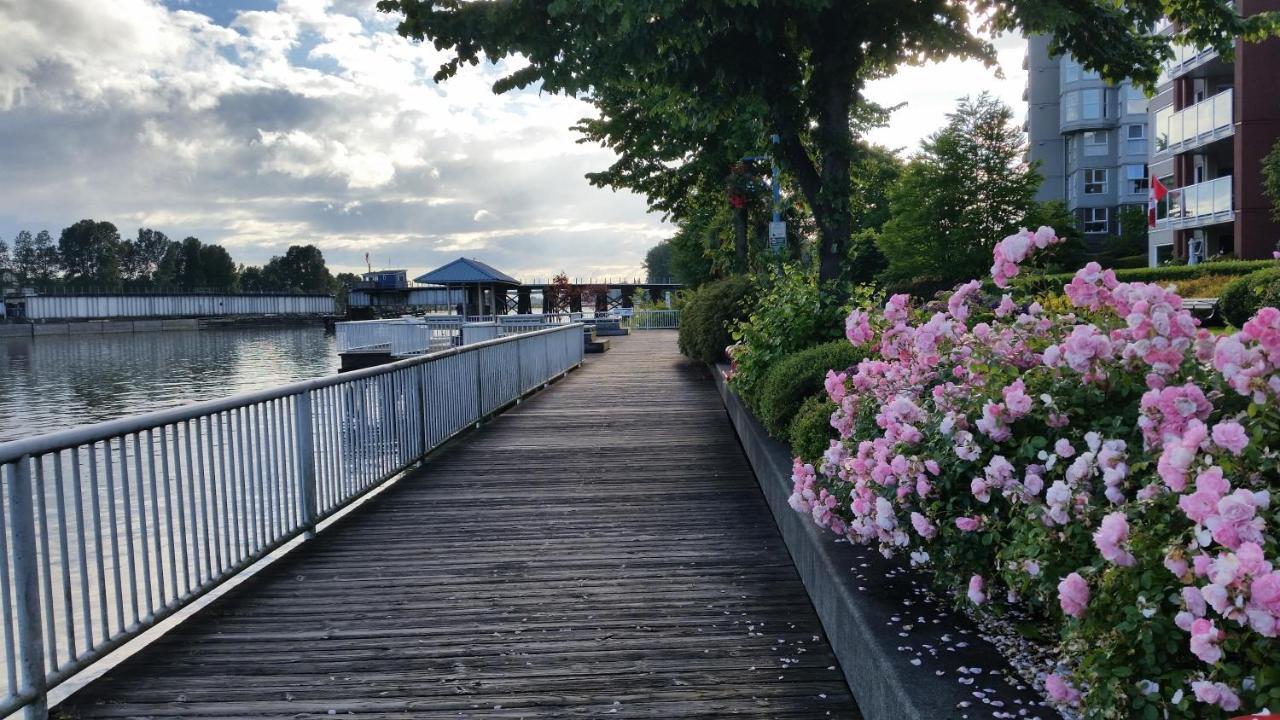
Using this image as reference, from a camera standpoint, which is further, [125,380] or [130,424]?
[125,380]

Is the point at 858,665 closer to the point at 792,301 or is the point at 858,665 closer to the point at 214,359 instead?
the point at 792,301

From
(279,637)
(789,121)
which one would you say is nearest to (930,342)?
(279,637)

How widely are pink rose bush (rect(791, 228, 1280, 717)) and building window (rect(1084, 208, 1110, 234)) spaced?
61018 mm

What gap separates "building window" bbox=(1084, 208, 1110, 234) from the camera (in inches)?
2299

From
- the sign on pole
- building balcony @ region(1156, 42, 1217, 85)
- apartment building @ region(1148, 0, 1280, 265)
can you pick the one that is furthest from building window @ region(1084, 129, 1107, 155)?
the sign on pole

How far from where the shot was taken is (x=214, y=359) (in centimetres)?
5950

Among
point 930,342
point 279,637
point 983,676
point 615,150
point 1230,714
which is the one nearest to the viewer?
point 1230,714

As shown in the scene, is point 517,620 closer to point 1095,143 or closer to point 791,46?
point 791,46

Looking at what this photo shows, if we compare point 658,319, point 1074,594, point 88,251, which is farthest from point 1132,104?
point 88,251

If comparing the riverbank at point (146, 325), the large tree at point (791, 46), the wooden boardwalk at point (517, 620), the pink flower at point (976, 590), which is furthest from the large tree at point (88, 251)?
the pink flower at point (976, 590)

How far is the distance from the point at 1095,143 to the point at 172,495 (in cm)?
6439

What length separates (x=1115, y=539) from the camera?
231 cm

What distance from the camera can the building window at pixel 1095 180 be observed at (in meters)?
58.4

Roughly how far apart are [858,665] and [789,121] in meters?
8.54
